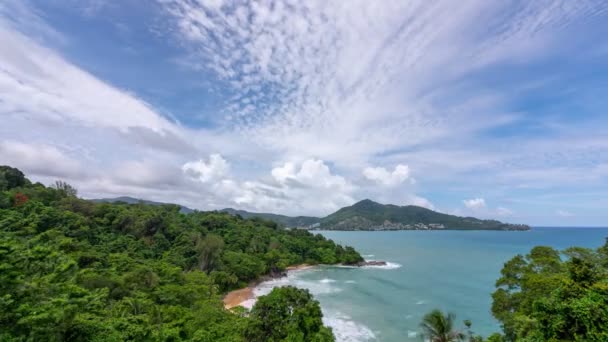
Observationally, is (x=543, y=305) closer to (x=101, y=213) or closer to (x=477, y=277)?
(x=477, y=277)

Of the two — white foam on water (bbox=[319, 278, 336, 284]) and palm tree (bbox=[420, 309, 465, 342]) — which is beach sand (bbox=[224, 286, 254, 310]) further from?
palm tree (bbox=[420, 309, 465, 342])

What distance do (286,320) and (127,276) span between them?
15.5m

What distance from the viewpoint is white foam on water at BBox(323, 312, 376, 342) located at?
23391 mm

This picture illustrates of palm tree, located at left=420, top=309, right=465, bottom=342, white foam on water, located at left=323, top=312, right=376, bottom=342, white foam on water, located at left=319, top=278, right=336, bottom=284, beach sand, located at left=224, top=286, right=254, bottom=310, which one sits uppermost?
palm tree, located at left=420, top=309, right=465, bottom=342

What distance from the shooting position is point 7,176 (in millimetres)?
42344

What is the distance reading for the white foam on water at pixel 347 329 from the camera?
23.4 meters

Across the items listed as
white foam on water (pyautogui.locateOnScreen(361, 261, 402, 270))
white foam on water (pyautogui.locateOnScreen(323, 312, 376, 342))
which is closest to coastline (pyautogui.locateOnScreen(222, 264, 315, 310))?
white foam on water (pyautogui.locateOnScreen(323, 312, 376, 342))

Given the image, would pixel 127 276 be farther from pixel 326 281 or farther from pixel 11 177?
pixel 11 177

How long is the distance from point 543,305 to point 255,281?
40.7 metres

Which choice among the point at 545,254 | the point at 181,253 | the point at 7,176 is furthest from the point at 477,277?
the point at 7,176

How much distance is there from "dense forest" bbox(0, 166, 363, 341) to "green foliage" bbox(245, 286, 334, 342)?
5 cm

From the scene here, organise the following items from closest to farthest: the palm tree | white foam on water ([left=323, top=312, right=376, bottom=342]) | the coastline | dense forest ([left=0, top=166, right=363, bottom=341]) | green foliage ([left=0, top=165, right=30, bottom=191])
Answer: dense forest ([left=0, top=166, right=363, bottom=341])
the palm tree
white foam on water ([left=323, top=312, right=376, bottom=342])
the coastline
green foliage ([left=0, top=165, right=30, bottom=191])

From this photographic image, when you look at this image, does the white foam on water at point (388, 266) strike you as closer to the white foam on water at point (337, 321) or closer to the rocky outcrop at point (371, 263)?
the rocky outcrop at point (371, 263)

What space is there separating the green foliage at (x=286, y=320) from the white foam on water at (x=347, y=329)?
8.15 meters
